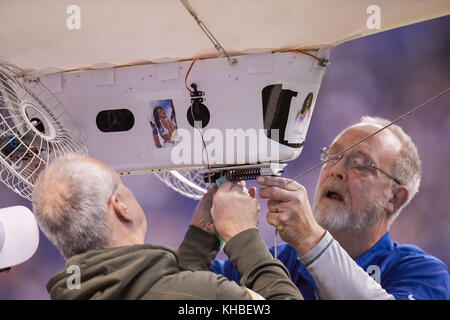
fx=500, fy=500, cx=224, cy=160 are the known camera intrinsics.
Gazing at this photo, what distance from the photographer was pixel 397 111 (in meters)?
3.28

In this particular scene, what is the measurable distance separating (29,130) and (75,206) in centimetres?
50

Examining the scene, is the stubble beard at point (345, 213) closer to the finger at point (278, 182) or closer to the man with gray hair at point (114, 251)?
the finger at point (278, 182)

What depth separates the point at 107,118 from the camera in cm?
178

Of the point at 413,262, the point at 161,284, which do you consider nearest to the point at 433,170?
the point at 413,262

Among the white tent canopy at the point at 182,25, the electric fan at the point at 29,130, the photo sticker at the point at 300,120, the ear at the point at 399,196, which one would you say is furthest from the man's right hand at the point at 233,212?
the ear at the point at 399,196

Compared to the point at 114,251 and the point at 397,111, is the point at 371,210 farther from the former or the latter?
the point at 397,111

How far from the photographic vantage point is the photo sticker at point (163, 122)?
1694 millimetres

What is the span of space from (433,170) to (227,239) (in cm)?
232

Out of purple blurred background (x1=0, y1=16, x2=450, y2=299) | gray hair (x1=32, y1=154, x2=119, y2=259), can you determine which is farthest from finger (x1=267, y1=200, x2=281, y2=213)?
purple blurred background (x1=0, y1=16, x2=450, y2=299)

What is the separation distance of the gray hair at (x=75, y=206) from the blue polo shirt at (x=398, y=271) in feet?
3.12

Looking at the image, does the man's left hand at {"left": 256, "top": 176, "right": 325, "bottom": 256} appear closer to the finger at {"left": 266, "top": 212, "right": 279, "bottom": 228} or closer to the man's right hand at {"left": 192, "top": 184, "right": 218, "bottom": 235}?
the finger at {"left": 266, "top": 212, "right": 279, "bottom": 228}

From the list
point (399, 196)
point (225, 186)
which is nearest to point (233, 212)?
point (225, 186)

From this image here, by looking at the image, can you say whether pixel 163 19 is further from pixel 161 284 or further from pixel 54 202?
pixel 161 284

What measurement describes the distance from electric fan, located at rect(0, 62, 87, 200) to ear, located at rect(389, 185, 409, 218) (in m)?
1.23
